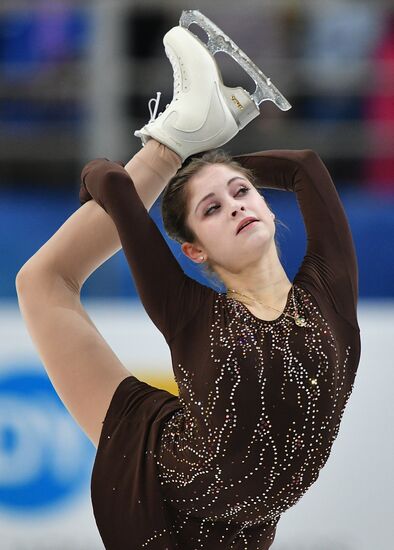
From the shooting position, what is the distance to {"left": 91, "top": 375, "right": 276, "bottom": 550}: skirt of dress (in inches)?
91.4

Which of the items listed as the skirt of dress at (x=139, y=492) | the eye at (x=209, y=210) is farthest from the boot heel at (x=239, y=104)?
the skirt of dress at (x=139, y=492)

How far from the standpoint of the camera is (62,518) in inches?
135

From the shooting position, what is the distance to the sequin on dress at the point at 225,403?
2160 mm

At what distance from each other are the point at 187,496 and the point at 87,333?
45cm

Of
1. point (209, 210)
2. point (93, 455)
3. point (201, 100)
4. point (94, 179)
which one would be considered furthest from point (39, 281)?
point (93, 455)

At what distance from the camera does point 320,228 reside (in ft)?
7.76

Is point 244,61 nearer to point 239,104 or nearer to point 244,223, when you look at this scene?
point 239,104

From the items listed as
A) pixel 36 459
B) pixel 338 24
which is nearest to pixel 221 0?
pixel 338 24

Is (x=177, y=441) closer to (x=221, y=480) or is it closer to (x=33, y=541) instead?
(x=221, y=480)

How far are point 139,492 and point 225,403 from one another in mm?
342

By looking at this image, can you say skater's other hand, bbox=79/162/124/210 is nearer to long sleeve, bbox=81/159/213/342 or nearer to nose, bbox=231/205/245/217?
long sleeve, bbox=81/159/213/342

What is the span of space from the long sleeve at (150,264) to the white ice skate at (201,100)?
0.23 metres

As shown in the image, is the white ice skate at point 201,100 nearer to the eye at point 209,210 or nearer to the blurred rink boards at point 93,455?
the eye at point 209,210

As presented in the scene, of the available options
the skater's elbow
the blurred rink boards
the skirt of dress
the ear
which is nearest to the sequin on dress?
the skirt of dress
